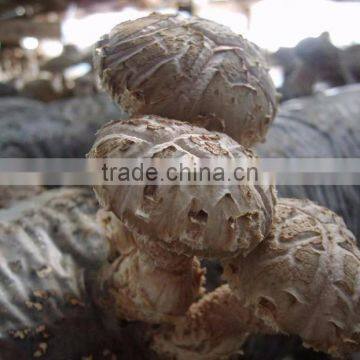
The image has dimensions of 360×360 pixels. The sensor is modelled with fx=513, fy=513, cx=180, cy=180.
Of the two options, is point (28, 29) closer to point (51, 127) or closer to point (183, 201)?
point (51, 127)

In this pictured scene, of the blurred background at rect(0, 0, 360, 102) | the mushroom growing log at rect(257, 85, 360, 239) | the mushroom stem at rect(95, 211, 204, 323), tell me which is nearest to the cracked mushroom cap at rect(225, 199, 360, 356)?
the mushroom stem at rect(95, 211, 204, 323)

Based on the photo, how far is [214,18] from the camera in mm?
2502

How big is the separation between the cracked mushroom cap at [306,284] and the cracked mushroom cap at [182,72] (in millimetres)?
262

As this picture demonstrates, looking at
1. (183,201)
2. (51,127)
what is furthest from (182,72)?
(51,127)

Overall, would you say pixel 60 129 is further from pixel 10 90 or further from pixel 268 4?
pixel 268 4

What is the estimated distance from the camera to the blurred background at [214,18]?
273 centimetres

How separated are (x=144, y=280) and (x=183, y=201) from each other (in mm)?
412

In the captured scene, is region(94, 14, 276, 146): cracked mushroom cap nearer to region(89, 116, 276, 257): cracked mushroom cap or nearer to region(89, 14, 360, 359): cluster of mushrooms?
region(89, 14, 360, 359): cluster of mushrooms

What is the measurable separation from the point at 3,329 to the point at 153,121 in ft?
2.10

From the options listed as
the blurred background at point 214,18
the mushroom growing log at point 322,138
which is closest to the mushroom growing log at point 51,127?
the blurred background at point 214,18

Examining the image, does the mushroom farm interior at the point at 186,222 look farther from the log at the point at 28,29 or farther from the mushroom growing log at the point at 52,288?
the log at the point at 28,29

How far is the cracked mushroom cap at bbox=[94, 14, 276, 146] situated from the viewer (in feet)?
3.36

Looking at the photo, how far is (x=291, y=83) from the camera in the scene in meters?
2.69

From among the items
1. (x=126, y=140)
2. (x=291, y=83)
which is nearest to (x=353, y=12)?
(x=291, y=83)
